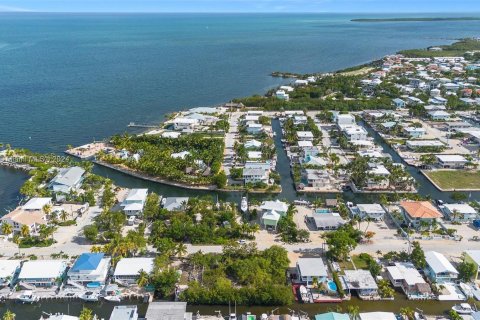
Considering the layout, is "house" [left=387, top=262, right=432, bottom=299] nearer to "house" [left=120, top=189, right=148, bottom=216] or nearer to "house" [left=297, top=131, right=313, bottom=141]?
"house" [left=120, top=189, right=148, bottom=216]

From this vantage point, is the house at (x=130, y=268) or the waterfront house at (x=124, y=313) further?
the house at (x=130, y=268)

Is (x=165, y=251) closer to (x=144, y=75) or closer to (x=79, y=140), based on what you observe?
(x=79, y=140)

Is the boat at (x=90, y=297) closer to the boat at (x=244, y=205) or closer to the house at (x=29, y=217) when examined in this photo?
the house at (x=29, y=217)

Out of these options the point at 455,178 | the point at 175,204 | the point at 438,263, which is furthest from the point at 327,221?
the point at 455,178

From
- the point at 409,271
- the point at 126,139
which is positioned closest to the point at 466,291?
the point at 409,271

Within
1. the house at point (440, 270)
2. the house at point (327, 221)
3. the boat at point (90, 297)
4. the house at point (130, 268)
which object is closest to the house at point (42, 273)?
the boat at point (90, 297)

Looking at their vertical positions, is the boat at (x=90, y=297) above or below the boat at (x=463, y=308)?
below

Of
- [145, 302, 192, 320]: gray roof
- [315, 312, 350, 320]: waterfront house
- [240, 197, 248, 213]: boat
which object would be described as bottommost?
[240, 197, 248, 213]: boat

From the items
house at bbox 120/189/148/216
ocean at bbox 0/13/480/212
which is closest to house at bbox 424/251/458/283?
house at bbox 120/189/148/216
